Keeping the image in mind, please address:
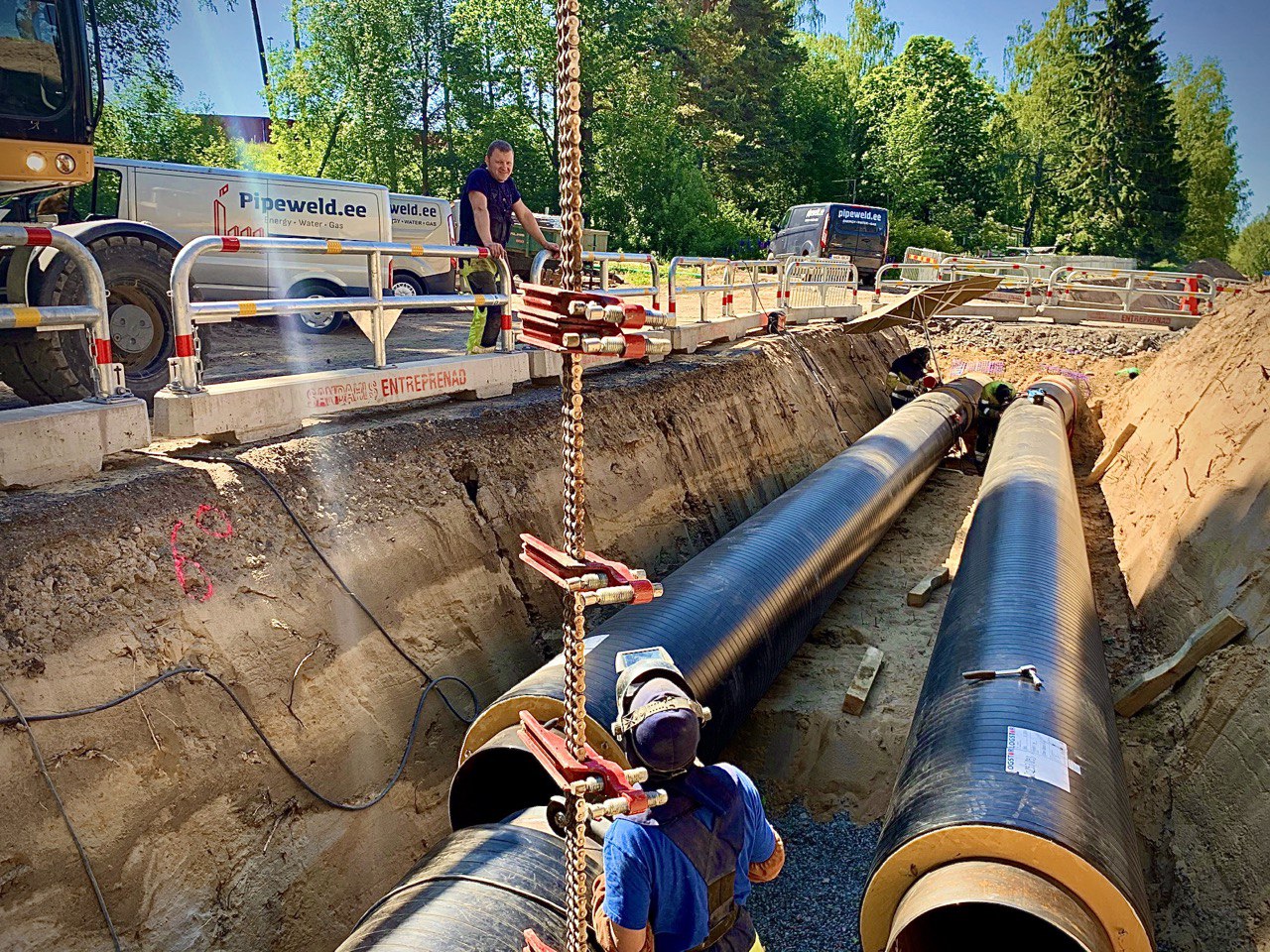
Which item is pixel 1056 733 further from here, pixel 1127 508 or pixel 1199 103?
pixel 1199 103

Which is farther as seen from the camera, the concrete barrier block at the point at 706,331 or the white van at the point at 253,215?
the concrete barrier block at the point at 706,331

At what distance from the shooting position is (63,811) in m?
3.38

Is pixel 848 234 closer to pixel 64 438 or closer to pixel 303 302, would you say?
pixel 303 302

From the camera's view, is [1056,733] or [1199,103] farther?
[1199,103]

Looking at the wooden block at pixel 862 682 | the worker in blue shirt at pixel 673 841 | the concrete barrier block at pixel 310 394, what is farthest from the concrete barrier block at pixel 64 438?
the wooden block at pixel 862 682

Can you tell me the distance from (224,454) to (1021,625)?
4412mm

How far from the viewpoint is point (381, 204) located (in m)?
11.9

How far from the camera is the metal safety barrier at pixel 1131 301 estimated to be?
17.5 meters

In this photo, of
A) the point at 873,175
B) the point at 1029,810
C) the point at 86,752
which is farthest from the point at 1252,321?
the point at 873,175

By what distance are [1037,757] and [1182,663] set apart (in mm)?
2324

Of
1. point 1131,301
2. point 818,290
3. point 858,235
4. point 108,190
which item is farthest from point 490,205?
point 858,235

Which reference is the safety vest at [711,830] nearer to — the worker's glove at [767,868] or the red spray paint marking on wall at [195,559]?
the worker's glove at [767,868]

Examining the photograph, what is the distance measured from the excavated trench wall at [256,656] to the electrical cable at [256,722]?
4 centimetres

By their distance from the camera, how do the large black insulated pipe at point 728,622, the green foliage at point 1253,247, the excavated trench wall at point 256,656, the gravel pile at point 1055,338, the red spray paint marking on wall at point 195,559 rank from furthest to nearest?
the green foliage at point 1253,247 < the gravel pile at point 1055,338 < the red spray paint marking on wall at point 195,559 < the large black insulated pipe at point 728,622 < the excavated trench wall at point 256,656
